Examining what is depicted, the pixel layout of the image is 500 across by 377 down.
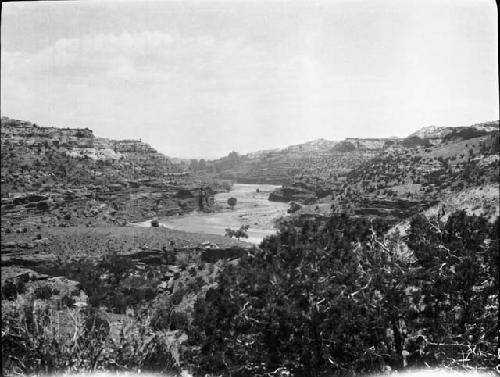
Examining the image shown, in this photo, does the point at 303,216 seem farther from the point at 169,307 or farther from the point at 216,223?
the point at 169,307

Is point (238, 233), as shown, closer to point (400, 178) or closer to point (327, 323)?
point (400, 178)

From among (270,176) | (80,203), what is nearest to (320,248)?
(80,203)

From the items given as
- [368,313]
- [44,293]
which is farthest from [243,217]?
[368,313]

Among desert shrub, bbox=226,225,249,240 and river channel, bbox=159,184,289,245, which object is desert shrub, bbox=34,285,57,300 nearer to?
river channel, bbox=159,184,289,245

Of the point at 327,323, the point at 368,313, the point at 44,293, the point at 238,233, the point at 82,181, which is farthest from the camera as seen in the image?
the point at 82,181

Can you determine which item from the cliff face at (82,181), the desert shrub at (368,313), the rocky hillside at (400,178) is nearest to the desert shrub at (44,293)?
the desert shrub at (368,313)

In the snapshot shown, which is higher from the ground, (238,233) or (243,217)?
(243,217)

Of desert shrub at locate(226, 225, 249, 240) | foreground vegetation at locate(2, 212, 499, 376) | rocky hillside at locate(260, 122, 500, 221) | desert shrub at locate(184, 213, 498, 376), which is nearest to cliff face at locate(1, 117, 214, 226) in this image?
desert shrub at locate(226, 225, 249, 240)
